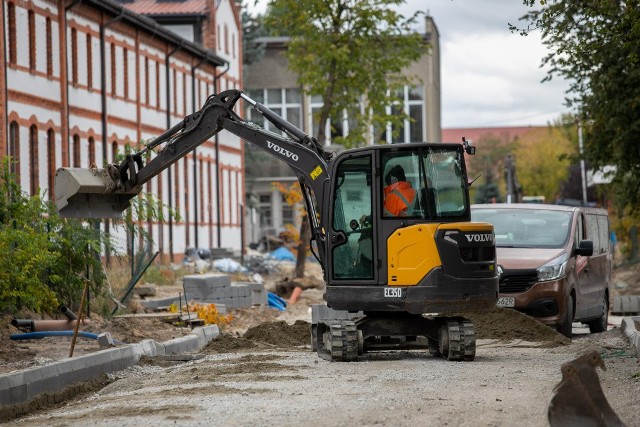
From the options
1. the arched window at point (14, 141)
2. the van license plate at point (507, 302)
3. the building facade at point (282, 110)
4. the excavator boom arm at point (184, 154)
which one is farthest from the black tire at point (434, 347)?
the building facade at point (282, 110)

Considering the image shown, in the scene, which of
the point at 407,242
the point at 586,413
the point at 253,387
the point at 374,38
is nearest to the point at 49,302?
the point at 407,242

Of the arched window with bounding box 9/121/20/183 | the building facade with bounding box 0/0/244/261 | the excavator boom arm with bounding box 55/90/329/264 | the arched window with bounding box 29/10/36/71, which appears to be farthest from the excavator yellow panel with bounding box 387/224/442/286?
the arched window with bounding box 29/10/36/71

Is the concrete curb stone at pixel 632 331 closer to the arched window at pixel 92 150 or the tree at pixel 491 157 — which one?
the arched window at pixel 92 150

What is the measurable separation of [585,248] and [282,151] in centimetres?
577

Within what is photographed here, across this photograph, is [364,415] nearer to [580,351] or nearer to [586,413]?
[586,413]

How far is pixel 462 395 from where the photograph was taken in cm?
1456

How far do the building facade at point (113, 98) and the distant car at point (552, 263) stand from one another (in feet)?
28.5

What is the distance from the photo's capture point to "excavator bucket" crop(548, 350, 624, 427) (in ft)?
37.8

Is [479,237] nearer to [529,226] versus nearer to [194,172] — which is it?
[529,226]

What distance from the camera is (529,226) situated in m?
24.8

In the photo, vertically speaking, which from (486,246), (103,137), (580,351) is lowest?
(580,351)

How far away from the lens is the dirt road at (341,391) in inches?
504

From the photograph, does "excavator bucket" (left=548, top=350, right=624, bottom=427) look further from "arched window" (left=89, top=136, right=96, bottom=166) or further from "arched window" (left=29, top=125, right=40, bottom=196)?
"arched window" (left=89, top=136, right=96, bottom=166)

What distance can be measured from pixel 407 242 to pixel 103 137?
102 ft
